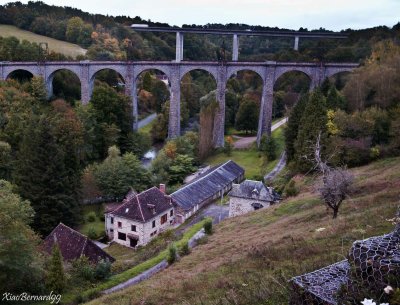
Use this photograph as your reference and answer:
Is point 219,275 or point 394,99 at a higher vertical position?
point 394,99

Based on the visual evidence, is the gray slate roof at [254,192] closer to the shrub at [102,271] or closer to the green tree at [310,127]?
the green tree at [310,127]

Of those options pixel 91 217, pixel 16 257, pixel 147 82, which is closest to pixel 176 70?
pixel 147 82

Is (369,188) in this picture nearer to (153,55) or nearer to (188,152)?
(188,152)

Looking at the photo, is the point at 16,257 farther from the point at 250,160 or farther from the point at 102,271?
the point at 250,160

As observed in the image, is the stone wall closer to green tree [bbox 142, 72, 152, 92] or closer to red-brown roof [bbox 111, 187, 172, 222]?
red-brown roof [bbox 111, 187, 172, 222]

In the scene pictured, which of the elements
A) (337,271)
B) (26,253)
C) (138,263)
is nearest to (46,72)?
(138,263)

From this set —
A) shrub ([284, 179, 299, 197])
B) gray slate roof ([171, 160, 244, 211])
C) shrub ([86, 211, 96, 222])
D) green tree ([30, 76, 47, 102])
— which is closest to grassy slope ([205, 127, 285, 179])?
gray slate roof ([171, 160, 244, 211])

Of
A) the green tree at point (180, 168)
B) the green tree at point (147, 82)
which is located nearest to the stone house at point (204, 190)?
the green tree at point (180, 168)
